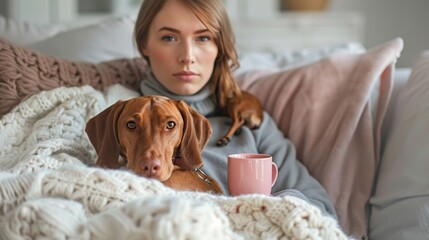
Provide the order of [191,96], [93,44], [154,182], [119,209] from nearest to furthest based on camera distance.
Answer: [119,209], [154,182], [191,96], [93,44]

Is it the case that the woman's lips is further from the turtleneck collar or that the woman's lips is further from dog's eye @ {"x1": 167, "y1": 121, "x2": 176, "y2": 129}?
dog's eye @ {"x1": 167, "y1": 121, "x2": 176, "y2": 129}

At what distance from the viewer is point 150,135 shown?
909 millimetres

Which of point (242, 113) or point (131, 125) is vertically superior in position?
point (131, 125)

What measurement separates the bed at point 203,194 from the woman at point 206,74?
0.10 meters

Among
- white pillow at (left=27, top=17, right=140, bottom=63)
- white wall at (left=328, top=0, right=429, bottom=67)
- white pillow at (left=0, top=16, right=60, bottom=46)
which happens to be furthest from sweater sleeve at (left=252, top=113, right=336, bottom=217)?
white wall at (left=328, top=0, right=429, bottom=67)

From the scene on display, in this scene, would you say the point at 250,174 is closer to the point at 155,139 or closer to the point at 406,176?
the point at 155,139

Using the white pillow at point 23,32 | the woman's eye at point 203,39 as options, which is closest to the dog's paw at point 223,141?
the woman's eye at point 203,39

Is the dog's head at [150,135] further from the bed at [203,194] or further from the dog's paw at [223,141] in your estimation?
the dog's paw at [223,141]

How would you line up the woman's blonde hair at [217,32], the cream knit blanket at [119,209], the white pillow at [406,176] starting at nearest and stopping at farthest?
the cream knit blanket at [119,209] < the white pillow at [406,176] < the woman's blonde hair at [217,32]

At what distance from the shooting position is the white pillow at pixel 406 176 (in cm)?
112

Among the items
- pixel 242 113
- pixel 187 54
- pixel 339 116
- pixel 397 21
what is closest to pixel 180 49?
pixel 187 54

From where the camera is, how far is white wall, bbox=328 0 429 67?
323cm

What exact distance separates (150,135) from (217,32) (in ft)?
1.43

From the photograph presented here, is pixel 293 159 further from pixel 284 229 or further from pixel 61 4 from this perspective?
pixel 61 4
